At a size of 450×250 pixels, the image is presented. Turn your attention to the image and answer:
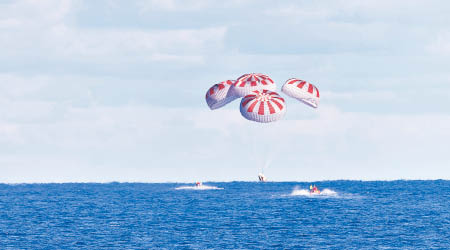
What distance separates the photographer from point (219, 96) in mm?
94375

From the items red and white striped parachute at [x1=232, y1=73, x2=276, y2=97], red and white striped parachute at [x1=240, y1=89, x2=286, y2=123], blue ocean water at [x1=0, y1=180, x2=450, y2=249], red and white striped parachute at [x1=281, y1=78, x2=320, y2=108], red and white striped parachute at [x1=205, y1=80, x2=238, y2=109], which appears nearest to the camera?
blue ocean water at [x1=0, y1=180, x2=450, y2=249]

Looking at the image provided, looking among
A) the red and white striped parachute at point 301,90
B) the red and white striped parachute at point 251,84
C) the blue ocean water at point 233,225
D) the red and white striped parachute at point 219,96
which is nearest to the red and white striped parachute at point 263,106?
the red and white striped parachute at point 251,84

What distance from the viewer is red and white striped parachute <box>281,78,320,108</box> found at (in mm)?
91062

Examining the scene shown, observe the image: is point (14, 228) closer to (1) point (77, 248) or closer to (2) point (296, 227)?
(1) point (77, 248)

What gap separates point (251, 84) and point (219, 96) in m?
4.88

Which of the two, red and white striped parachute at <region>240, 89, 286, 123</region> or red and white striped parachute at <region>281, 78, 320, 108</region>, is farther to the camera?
red and white striped parachute at <region>281, 78, 320, 108</region>

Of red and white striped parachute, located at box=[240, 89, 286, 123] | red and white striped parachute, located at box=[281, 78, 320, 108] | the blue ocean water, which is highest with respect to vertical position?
red and white striped parachute, located at box=[281, 78, 320, 108]

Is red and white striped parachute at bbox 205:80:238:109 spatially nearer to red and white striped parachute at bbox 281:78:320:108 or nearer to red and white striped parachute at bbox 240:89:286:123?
red and white striped parachute at bbox 240:89:286:123

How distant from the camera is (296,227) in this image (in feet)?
251

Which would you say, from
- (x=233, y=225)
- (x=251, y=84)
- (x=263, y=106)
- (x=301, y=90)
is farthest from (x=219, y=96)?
(x=233, y=225)

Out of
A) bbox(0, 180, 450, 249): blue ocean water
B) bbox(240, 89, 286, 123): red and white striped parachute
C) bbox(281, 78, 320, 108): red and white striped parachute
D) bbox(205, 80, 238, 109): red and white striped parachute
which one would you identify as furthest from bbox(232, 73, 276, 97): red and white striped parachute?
bbox(0, 180, 450, 249): blue ocean water

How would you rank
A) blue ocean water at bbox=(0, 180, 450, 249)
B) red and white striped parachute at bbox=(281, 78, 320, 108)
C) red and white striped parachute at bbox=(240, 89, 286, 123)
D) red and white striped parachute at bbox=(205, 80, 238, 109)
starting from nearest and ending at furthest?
blue ocean water at bbox=(0, 180, 450, 249) → red and white striped parachute at bbox=(240, 89, 286, 123) → red and white striped parachute at bbox=(281, 78, 320, 108) → red and white striped parachute at bbox=(205, 80, 238, 109)

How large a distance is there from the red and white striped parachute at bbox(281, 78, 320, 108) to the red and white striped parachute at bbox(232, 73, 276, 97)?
2.37 meters

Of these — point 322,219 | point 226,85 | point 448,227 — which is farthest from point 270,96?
point 448,227
